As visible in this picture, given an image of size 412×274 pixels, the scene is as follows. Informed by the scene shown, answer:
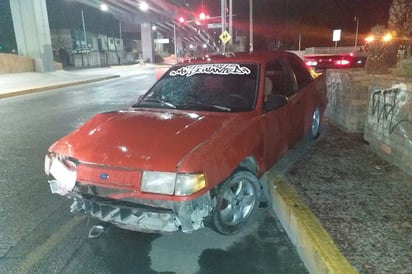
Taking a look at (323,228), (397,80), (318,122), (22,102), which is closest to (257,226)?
(323,228)

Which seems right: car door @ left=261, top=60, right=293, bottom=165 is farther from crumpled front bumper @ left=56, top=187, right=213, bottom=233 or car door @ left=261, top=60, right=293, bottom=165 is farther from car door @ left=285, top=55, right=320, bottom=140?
crumpled front bumper @ left=56, top=187, right=213, bottom=233

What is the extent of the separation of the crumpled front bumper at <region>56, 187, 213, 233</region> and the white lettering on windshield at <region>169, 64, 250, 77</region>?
6.06ft

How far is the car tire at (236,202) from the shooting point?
3.32 meters

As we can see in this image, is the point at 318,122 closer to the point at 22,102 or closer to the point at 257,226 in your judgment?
the point at 257,226

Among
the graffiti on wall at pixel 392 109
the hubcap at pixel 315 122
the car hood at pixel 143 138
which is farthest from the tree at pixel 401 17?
the car hood at pixel 143 138

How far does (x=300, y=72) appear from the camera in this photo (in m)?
5.59

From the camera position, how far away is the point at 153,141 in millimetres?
3217

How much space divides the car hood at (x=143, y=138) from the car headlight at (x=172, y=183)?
2.6 inches

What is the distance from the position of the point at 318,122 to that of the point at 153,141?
12.9 ft

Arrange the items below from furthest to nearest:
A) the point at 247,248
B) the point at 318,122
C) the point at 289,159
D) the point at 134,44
Answer: the point at 134,44 → the point at 318,122 → the point at 289,159 → the point at 247,248

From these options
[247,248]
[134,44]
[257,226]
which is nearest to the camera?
[247,248]

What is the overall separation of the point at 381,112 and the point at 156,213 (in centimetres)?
361

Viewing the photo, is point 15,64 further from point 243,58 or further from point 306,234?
point 306,234

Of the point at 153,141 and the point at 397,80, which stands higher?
the point at 397,80
